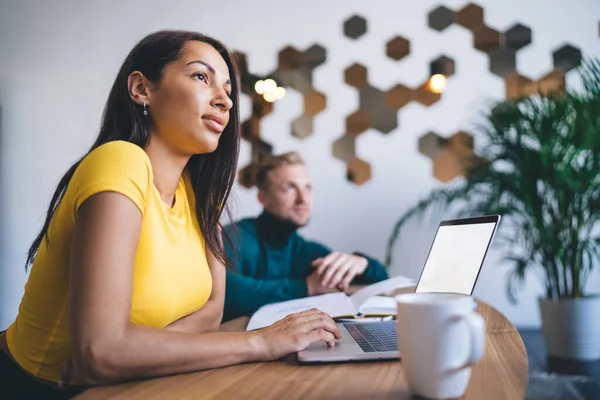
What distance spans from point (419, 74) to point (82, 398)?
8.50 feet

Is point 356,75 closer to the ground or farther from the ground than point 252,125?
farther from the ground

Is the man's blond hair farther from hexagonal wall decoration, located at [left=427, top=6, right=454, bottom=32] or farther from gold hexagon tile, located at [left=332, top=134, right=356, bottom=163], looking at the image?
hexagonal wall decoration, located at [left=427, top=6, right=454, bottom=32]

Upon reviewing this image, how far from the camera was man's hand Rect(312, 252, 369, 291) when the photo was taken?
1.57 meters

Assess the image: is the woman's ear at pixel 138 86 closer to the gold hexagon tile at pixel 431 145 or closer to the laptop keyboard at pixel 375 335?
the laptop keyboard at pixel 375 335

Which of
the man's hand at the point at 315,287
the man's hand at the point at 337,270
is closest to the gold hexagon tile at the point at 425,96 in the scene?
the man's hand at the point at 337,270

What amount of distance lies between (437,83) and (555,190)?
0.98 metres

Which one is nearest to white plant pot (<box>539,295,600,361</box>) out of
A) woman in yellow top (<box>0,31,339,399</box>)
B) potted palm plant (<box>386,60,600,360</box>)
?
potted palm plant (<box>386,60,600,360</box>)

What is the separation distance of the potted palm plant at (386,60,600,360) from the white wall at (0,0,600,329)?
46cm

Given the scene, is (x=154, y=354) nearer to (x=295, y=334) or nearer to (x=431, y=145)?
(x=295, y=334)

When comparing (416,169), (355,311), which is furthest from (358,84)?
(355,311)

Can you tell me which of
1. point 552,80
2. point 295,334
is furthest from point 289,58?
point 295,334

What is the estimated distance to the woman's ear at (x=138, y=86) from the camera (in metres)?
1.12

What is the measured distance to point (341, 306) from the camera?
1188mm

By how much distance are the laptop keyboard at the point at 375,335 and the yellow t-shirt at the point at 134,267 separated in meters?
0.34
